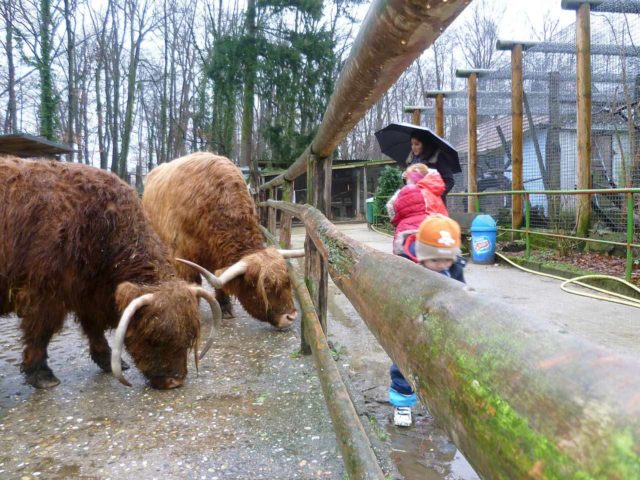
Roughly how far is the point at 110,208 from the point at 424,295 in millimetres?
3201

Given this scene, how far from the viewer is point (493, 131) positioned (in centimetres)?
1622

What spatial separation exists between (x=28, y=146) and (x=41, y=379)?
14.3 metres

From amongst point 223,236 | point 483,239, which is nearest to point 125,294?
point 223,236

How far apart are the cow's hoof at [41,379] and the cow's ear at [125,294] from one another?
818 millimetres

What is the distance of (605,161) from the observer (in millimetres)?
10305

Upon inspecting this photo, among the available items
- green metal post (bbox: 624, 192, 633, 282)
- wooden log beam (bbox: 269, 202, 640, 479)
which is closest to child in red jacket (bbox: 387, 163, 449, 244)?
wooden log beam (bbox: 269, 202, 640, 479)

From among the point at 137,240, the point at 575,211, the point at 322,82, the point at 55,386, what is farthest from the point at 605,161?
the point at 322,82

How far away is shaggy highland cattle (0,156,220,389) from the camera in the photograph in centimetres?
317

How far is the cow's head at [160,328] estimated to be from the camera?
3154mm

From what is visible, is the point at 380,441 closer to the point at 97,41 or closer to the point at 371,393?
the point at 371,393

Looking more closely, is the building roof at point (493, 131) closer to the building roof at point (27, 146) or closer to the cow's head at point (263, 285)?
the cow's head at point (263, 285)

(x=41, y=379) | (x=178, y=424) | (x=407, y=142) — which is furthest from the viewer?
(x=407, y=142)

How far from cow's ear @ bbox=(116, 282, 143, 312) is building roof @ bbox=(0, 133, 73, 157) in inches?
520

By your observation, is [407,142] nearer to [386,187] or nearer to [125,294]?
[125,294]
